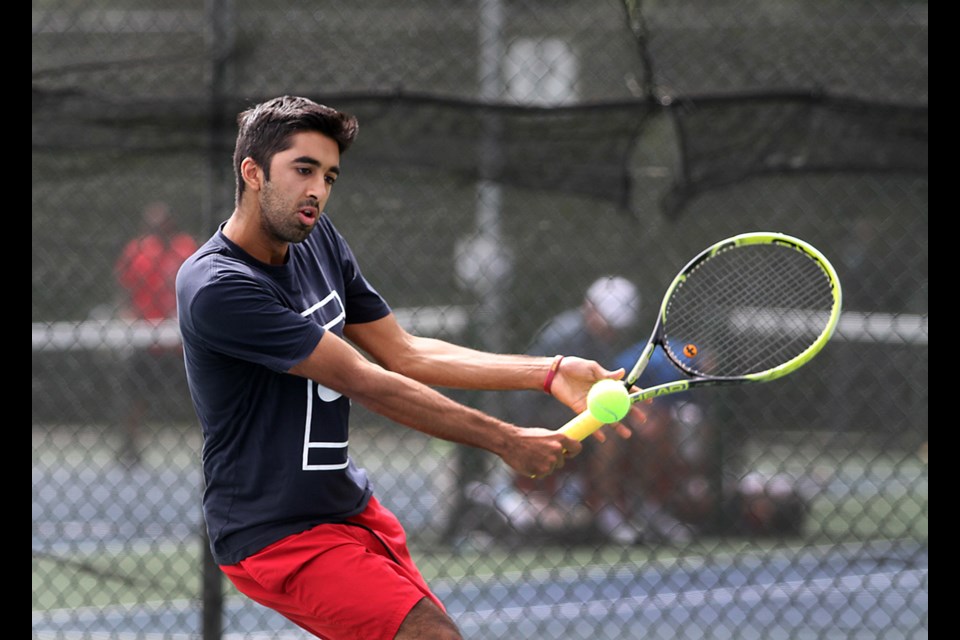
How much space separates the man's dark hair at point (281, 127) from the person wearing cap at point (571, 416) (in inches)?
77.1

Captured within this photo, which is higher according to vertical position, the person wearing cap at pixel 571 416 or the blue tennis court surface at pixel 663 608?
the person wearing cap at pixel 571 416

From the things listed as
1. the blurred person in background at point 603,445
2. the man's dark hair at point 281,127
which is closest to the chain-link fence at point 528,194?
the blurred person in background at point 603,445

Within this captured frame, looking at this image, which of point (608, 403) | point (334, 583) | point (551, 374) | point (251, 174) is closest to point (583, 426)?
point (608, 403)

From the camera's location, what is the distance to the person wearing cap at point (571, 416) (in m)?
4.92

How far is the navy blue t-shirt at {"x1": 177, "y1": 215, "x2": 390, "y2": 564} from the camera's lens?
2.91 metres

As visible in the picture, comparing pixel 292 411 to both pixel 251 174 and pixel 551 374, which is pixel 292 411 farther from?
pixel 551 374

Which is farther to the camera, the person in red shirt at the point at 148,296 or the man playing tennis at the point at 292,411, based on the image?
the person in red shirt at the point at 148,296

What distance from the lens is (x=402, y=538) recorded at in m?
3.31

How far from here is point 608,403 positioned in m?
2.99

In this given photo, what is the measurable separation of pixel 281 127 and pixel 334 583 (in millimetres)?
1086

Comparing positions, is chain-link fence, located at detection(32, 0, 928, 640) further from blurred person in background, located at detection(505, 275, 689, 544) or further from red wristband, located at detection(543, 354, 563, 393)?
red wristband, located at detection(543, 354, 563, 393)

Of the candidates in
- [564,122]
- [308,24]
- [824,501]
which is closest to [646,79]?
[564,122]

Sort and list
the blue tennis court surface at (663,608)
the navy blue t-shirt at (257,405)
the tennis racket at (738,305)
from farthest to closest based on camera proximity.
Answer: the blue tennis court surface at (663,608) < the tennis racket at (738,305) < the navy blue t-shirt at (257,405)

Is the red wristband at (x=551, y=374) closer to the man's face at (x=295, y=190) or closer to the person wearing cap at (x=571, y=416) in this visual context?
the man's face at (x=295, y=190)
